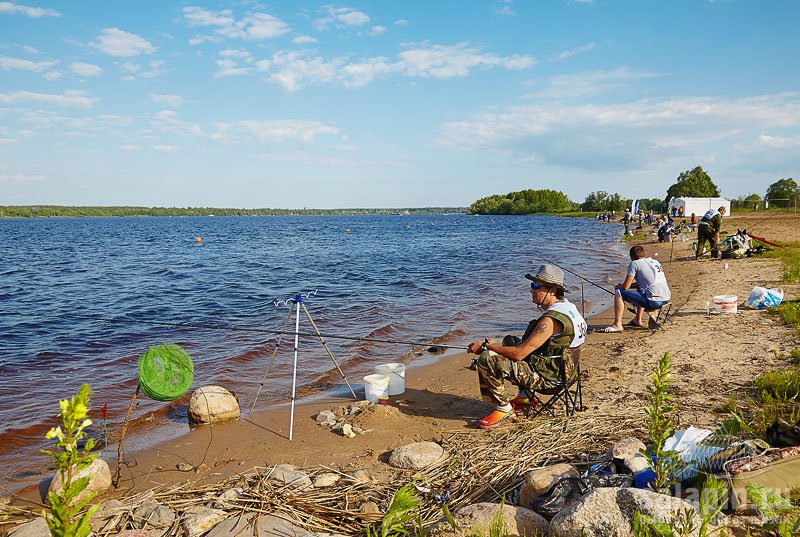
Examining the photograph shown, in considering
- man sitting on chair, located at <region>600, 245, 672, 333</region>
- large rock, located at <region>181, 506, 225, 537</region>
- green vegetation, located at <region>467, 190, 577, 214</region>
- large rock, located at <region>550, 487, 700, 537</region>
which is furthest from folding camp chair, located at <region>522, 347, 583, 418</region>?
green vegetation, located at <region>467, 190, 577, 214</region>

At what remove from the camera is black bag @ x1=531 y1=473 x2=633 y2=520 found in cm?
356

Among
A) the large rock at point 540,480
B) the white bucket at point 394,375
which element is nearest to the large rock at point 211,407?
the white bucket at point 394,375

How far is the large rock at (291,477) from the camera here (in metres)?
4.53

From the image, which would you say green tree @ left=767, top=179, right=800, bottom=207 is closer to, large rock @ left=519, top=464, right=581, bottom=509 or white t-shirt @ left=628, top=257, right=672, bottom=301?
white t-shirt @ left=628, top=257, right=672, bottom=301

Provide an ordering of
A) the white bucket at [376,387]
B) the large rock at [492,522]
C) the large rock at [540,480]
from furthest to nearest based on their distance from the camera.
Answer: the white bucket at [376,387], the large rock at [540,480], the large rock at [492,522]

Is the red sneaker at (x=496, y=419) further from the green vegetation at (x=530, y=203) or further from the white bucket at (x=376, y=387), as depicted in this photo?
the green vegetation at (x=530, y=203)

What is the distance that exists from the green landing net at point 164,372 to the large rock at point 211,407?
1332 millimetres

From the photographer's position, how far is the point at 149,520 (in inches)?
159

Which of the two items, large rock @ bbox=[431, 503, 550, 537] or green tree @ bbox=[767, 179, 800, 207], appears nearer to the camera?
large rock @ bbox=[431, 503, 550, 537]

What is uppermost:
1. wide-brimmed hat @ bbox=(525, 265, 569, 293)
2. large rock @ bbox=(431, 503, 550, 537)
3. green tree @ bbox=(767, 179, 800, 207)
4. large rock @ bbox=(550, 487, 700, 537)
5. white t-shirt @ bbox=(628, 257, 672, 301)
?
green tree @ bbox=(767, 179, 800, 207)

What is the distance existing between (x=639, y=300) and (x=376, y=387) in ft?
19.6

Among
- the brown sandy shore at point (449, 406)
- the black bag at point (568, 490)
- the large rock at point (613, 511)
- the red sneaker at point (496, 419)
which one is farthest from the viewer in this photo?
the red sneaker at point (496, 419)

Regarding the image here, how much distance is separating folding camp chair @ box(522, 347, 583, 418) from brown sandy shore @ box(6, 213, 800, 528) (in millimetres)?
268

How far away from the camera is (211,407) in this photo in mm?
6820
